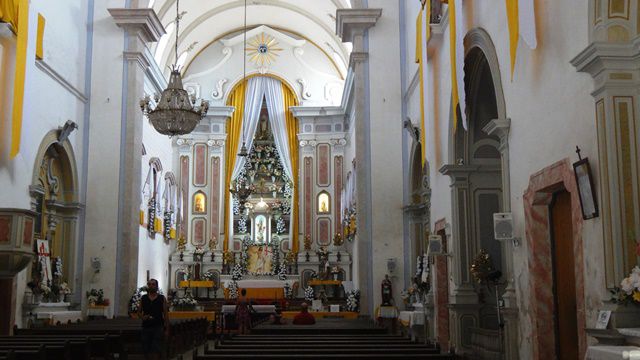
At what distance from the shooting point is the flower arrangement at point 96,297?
54.4 ft

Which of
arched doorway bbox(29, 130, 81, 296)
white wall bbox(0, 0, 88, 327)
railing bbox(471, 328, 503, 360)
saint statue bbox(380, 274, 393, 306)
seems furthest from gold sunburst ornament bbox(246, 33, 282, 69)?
railing bbox(471, 328, 503, 360)

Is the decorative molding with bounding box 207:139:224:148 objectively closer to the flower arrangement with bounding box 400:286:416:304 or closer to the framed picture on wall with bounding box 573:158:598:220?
the flower arrangement with bounding box 400:286:416:304

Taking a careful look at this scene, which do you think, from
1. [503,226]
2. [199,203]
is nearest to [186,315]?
[199,203]

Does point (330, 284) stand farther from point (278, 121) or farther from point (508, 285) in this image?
point (508, 285)

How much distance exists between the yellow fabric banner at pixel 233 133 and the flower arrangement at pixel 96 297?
1091 centimetres

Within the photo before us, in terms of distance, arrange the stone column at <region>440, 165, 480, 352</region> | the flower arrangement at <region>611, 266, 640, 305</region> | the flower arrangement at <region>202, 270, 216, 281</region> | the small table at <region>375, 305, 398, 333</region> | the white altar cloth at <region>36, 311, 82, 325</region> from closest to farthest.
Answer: the flower arrangement at <region>611, 266, 640, 305</region> → the stone column at <region>440, 165, 480, 352</region> → the white altar cloth at <region>36, 311, 82, 325</region> → the small table at <region>375, 305, 398, 333</region> → the flower arrangement at <region>202, 270, 216, 281</region>

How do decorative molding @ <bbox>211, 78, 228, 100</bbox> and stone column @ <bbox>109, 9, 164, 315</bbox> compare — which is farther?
decorative molding @ <bbox>211, 78, 228, 100</bbox>

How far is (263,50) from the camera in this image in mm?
28328

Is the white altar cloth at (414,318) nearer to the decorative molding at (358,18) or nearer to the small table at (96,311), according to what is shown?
the small table at (96,311)

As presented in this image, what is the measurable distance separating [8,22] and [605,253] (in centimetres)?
1037

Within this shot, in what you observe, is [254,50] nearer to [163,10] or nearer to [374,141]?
[163,10]

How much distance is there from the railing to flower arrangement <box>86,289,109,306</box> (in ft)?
28.5

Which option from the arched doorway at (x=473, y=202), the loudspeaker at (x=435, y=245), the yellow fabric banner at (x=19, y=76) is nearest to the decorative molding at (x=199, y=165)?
the yellow fabric banner at (x=19, y=76)

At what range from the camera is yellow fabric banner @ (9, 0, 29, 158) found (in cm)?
1280
